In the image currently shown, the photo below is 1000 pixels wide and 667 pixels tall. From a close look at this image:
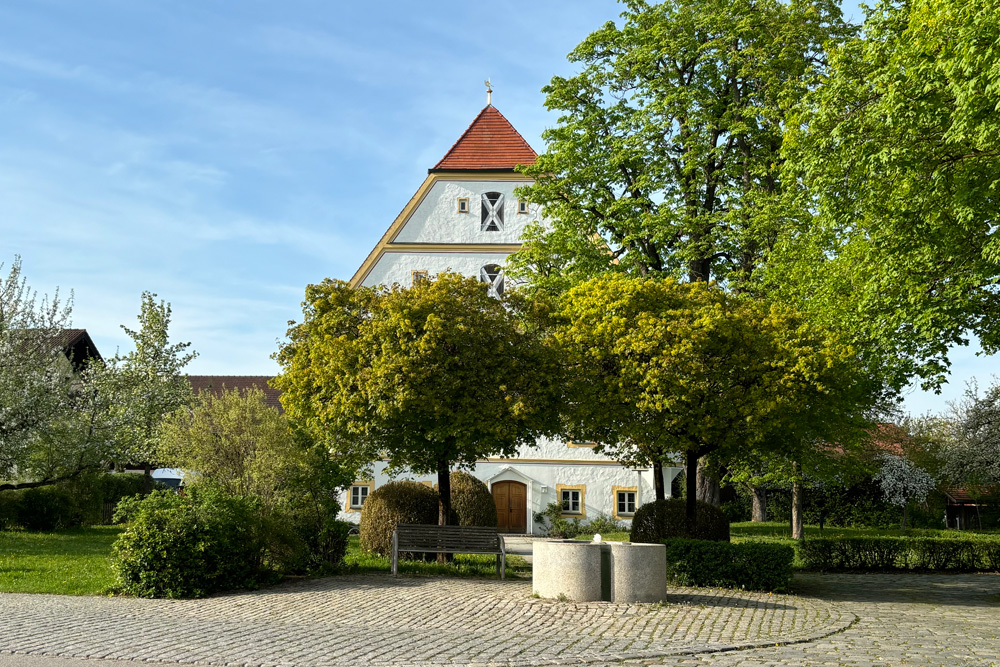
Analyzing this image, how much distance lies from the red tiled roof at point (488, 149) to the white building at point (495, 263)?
0.26ft

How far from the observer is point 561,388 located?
17.5 m

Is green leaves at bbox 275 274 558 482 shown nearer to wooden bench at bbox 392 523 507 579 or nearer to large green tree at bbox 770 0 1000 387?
wooden bench at bbox 392 523 507 579

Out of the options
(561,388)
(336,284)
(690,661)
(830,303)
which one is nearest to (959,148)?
(830,303)

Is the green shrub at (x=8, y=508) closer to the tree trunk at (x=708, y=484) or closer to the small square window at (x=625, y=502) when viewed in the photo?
the small square window at (x=625, y=502)

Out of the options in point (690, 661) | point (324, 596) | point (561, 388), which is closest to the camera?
point (690, 661)

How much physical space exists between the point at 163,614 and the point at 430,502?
8936mm

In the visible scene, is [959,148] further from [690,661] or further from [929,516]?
[929,516]

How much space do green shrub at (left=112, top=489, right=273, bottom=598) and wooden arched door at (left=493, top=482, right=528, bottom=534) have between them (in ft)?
58.5

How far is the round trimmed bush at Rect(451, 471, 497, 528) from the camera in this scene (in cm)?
2567

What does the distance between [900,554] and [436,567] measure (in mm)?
13484

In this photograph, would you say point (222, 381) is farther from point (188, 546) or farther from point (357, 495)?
point (188, 546)

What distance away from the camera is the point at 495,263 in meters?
31.7

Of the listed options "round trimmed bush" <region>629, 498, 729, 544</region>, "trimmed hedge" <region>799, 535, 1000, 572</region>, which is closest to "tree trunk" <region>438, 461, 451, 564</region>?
"round trimmed bush" <region>629, 498, 729, 544</region>

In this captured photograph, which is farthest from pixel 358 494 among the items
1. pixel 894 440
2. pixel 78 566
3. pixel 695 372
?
pixel 894 440
